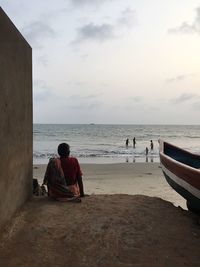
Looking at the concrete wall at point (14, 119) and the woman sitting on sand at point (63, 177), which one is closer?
the concrete wall at point (14, 119)

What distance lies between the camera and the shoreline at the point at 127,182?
498 inches

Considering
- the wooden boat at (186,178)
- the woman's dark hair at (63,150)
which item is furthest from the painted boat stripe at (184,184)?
the woman's dark hair at (63,150)

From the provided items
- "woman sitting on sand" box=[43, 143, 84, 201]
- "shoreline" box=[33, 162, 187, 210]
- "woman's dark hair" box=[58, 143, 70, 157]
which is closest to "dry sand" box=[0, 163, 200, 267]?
"woman sitting on sand" box=[43, 143, 84, 201]

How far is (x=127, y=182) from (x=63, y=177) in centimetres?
906

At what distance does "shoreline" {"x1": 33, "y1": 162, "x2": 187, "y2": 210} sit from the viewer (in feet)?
41.5

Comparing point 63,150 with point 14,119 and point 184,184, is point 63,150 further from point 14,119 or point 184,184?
point 184,184

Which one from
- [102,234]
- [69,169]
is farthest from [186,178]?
[102,234]

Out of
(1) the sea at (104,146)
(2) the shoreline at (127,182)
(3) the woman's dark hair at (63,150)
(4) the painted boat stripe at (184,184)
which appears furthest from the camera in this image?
(1) the sea at (104,146)

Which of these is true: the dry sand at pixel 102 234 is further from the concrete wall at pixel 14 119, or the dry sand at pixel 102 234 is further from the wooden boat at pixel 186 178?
the wooden boat at pixel 186 178

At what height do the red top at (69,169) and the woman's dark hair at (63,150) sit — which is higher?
the woman's dark hair at (63,150)

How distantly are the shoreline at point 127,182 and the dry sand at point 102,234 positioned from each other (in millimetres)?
4166

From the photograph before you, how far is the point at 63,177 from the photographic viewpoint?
22.5 ft

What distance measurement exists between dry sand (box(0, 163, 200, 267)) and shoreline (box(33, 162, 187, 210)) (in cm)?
417

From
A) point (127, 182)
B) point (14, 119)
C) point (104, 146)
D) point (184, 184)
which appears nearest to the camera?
point (14, 119)
